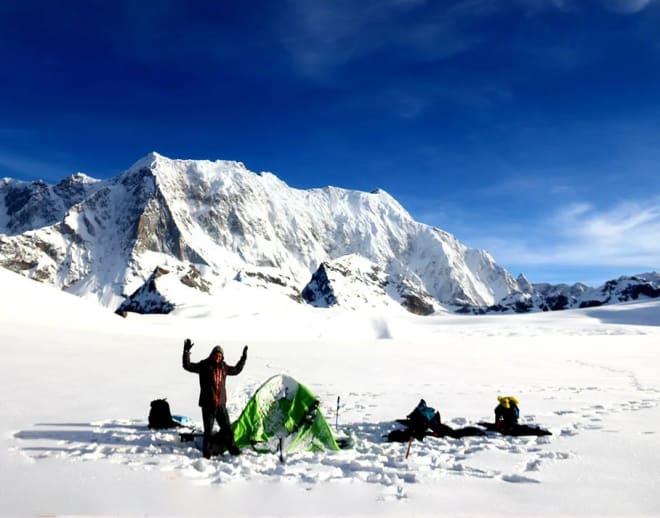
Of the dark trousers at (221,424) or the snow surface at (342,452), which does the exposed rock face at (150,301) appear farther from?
the dark trousers at (221,424)

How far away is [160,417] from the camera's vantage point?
31.9ft

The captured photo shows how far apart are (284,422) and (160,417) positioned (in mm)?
2723

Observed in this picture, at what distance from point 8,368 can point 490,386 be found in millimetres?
16873

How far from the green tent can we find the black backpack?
6.05 feet

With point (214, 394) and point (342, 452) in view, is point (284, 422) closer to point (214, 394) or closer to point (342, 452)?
point (342, 452)

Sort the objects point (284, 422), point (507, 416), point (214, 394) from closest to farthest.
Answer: point (214, 394) < point (284, 422) < point (507, 416)

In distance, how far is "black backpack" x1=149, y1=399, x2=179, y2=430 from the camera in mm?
9695

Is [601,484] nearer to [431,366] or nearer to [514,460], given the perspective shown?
[514,460]

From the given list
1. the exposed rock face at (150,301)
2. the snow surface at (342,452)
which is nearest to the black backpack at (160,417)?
the snow surface at (342,452)

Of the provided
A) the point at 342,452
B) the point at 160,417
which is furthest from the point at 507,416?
the point at 160,417

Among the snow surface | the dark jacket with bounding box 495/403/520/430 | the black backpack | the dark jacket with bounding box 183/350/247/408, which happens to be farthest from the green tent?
the dark jacket with bounding box 495/403/520/430

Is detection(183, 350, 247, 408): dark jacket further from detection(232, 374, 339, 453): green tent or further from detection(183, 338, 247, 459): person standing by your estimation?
detection(232, 374, 339, 453): green tent

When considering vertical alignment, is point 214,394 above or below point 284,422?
above

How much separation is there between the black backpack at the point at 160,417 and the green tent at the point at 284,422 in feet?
6.05
